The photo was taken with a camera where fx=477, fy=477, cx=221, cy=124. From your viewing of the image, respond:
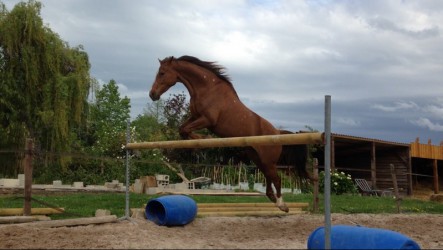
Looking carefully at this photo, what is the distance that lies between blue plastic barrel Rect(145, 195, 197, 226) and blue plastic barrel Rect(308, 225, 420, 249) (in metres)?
3.39

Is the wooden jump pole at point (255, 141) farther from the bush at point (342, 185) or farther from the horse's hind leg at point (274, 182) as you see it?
the bush at point (342, 185)

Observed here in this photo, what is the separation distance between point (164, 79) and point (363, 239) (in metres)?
3.48

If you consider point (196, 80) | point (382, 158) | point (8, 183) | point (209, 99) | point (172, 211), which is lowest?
point (172, 211)

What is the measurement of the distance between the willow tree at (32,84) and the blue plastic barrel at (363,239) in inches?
605

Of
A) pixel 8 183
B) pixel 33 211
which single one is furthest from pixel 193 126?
pixel 8 183

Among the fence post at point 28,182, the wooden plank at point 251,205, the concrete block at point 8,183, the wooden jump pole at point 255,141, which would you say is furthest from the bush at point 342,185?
the wooden jump pole at point 255,141

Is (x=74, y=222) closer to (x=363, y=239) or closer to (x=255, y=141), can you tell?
(x=255, y=141)

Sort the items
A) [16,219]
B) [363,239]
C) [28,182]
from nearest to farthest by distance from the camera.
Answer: [363,239] < [16,219] < [28,182]

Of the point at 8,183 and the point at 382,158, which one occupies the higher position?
the point at 382,158

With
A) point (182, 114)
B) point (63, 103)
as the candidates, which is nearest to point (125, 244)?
point (63, 103)

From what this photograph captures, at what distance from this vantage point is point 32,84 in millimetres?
17922

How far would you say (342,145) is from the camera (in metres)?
24.5

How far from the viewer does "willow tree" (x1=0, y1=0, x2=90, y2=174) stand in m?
17.6

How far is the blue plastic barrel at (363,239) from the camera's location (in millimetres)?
3654
